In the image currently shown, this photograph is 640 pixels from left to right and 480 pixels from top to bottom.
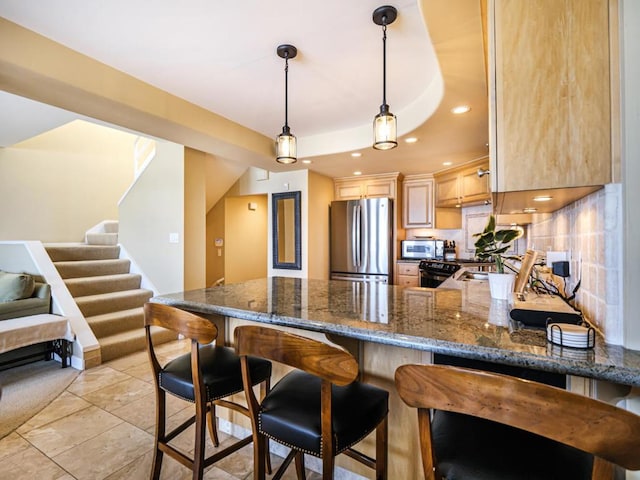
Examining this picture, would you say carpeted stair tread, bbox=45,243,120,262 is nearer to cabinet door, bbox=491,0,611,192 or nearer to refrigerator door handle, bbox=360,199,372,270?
refrigerator door handle, bbox=360,199,372,270

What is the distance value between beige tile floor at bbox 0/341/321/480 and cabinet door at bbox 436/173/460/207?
3699mm

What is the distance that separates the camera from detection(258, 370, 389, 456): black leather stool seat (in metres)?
0.98

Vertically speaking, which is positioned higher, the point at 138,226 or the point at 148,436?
the point at 138,226

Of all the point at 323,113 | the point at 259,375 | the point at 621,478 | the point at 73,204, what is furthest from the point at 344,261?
the point at 73,204

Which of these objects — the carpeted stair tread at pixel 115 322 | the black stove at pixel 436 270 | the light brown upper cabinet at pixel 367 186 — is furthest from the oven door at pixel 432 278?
the carpeted stair tread at pixel 115 322

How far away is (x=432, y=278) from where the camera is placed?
4.06 metres

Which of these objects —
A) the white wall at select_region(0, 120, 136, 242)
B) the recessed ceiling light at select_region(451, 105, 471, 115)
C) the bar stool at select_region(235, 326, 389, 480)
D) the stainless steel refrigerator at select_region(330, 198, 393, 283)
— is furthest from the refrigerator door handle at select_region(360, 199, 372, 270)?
the white wall at select_region(0, 120, 136, 242)

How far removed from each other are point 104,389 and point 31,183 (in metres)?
3.75

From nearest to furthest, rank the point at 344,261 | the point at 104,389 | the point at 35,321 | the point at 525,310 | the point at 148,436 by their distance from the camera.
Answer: the point at 525,310
the point at 148,436
the point at 104,389
the point at 35,321
the point at 344,261

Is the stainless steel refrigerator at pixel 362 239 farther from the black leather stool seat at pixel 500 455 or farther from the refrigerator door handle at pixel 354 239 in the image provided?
the black leather stool seat at pixel 500 455

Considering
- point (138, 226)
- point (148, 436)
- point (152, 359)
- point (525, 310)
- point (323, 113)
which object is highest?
point (323, 113)

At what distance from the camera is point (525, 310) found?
110 cm

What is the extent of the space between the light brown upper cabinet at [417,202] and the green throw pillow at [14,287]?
4.56 meters

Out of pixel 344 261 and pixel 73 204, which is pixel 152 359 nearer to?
pixel 344 261
